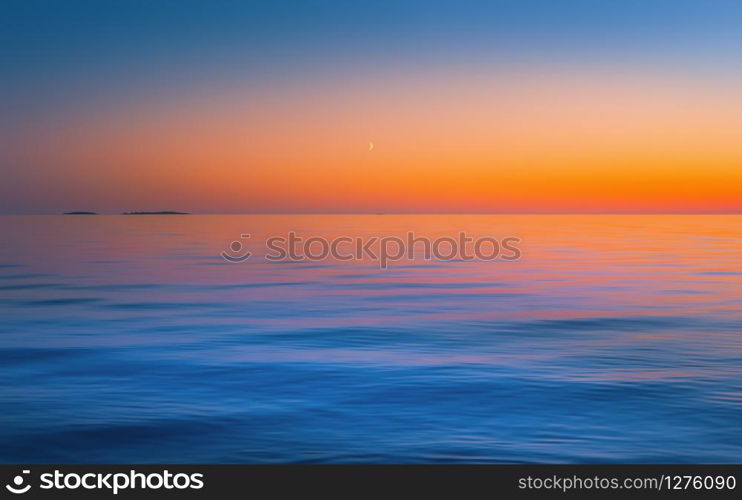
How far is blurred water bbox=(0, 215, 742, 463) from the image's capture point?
9.53 m

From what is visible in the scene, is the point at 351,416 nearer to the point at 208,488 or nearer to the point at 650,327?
the point at 208,488

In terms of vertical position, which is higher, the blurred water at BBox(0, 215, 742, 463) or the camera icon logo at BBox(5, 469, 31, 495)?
the blurred water at BBox(0, 215, 742, 463)

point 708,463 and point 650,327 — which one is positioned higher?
point 650,327

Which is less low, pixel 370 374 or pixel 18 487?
pixel 370 374

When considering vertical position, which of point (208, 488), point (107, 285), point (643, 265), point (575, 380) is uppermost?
point (643, 265)

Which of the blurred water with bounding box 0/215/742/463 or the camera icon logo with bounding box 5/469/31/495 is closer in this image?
the camera icon logo with bounding box 5/469/31/495

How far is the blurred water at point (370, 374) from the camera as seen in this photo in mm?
9531

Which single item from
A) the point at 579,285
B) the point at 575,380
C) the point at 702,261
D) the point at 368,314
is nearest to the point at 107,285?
the point at 368,314

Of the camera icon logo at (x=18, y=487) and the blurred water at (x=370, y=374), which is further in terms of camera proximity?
the blurred water at (x=370, y=374)

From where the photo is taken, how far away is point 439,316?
847 inches

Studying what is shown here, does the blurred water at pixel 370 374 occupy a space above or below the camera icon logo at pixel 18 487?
above

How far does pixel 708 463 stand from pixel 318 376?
6.26m

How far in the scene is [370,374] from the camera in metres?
13.5

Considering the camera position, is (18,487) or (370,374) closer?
(18,487)
